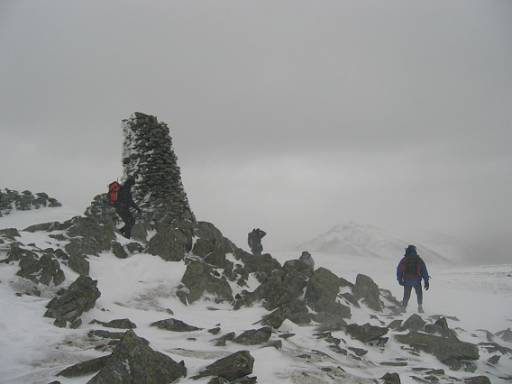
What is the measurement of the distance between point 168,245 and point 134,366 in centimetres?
1265

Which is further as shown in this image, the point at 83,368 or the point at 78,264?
the point at 78,264

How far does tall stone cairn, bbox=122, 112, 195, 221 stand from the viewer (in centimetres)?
2433

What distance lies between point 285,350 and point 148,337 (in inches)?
134

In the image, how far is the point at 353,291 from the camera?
20.6m

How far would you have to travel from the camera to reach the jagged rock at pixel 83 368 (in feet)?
21.8

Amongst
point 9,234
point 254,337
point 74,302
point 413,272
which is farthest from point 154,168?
point 254,337

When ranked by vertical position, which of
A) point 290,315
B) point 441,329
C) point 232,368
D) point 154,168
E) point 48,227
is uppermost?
point 154,168

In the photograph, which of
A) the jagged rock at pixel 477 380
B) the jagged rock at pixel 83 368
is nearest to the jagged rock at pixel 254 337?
the jagged rock at pixel 83 368

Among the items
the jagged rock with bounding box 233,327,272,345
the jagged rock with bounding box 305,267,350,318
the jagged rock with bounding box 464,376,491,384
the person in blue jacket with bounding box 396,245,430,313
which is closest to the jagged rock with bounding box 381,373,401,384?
the jagged rock with bounding box 464,376,491,384

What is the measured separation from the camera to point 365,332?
12789mm

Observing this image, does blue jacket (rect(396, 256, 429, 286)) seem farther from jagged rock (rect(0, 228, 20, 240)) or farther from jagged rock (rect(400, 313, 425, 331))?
jagged rock (rect(0, 228, 20, 240))

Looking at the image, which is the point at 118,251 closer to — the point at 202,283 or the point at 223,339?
the point at 202,283

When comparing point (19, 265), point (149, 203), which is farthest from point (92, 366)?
point (149, 203)

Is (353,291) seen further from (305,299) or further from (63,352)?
(63,352)
